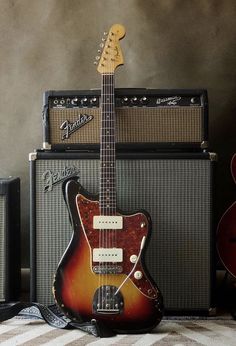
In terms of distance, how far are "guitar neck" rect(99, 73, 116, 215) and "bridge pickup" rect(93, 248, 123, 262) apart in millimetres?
121

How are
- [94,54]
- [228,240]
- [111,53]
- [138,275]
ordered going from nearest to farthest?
1. [138,275]
2. [111,53]
3. [228,240]
4. [94,54]

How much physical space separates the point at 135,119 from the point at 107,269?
1.73 feet

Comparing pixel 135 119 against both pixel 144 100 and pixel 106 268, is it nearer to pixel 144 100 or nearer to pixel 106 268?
pixel 144 100

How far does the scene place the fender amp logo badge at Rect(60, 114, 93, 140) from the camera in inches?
76.7

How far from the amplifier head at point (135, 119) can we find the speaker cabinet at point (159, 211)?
5 centimetres

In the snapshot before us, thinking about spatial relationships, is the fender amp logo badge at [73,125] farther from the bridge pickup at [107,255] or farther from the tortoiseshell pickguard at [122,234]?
the bridge pickup at [107,255]

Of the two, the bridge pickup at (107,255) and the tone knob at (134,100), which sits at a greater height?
the tone knob at (134,100)

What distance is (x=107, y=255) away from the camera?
1.78 m

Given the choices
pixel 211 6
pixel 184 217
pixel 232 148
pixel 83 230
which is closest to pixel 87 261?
pixel 83 230

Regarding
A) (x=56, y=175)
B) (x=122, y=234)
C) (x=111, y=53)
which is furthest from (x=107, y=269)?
(x=111, y=53)

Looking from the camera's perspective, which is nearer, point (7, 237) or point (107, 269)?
point (107, 269)

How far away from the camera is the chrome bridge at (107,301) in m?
1.76

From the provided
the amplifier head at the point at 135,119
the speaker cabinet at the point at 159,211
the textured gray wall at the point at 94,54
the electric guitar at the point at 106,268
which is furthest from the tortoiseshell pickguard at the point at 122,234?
the textured gray wall at the point at 94,54

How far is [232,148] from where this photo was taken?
239 centimetres
